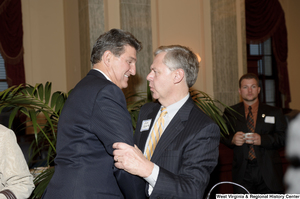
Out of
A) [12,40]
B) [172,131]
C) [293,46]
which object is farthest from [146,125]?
[293,46]

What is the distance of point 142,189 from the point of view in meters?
1.47

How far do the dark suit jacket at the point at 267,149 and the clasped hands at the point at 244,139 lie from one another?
6 centimetres

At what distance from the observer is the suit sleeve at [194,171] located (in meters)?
1.38

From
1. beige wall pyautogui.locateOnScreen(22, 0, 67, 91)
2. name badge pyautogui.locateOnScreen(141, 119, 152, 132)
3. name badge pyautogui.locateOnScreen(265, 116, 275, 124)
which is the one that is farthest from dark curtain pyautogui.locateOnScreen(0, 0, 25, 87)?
name badge pyautogui.locateOnScreen(141, 119, 152, 132)

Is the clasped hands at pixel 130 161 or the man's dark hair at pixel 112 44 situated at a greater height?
the man's dark hair at pixel 112 44

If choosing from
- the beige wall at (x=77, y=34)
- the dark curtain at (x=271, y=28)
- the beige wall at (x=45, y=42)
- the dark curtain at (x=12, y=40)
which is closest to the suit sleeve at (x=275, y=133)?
the beige wall at (x=77, y=34)

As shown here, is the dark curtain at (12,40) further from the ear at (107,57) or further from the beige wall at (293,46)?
the beige wall at (293,46)

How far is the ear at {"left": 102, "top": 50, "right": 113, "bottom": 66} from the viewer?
1.67 metres

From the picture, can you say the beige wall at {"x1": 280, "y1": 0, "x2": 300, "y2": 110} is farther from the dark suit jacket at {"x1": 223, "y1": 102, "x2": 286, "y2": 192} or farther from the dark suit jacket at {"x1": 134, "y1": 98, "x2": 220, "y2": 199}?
the dark suit jacket at {"x1": 134, "y1": 98, "x2": 220, "y2": 199}

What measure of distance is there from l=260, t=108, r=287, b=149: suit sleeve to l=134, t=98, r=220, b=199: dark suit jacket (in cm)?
180

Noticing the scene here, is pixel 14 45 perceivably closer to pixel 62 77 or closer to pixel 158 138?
pixel 62 77

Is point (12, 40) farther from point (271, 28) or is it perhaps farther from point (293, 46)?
point (293, 46)

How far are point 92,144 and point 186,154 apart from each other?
1.59 ft

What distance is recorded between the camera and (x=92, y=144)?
1362 millimetres
